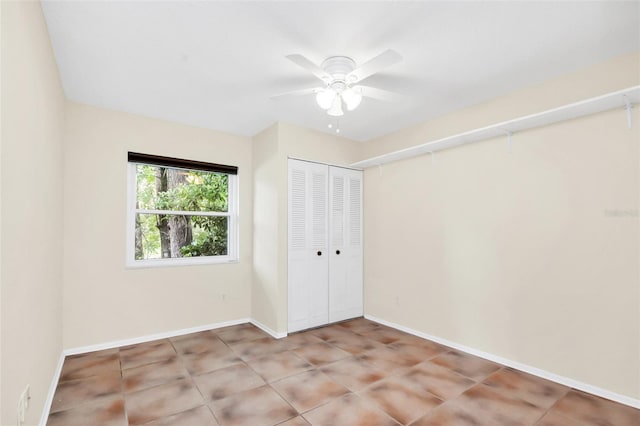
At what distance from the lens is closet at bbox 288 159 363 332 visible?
156 inches

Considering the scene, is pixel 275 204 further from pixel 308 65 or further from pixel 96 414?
pixel 96 414

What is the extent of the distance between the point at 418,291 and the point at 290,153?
2269 millimetres

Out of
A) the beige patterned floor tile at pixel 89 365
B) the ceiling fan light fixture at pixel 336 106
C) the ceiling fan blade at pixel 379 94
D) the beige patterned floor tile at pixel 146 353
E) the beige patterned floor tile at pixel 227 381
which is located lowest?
the beige patterned floor tile at pixel 227 381

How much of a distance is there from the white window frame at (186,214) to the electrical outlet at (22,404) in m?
1.95

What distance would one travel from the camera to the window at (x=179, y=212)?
3.68m

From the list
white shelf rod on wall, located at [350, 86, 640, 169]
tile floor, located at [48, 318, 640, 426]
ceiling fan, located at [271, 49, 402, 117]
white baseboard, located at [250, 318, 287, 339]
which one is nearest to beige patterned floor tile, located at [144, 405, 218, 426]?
tile floor, located at [48, 318, 640, 426]

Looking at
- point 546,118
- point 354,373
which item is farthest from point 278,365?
point 546,118

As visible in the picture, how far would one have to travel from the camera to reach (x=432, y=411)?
224 centimetres

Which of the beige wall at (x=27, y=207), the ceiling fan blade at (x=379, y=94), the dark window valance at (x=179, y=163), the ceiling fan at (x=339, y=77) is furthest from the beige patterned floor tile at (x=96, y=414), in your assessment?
the ceiling fan blade at (x=379, y=94)

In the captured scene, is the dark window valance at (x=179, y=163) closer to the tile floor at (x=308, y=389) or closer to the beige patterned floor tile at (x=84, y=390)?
the tile floor at (x=308, y=389)

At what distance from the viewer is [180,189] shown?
3.99 meters

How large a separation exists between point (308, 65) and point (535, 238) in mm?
2424

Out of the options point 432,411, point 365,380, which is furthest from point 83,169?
point 432,411

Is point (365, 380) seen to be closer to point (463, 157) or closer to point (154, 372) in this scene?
point (154, 372)
